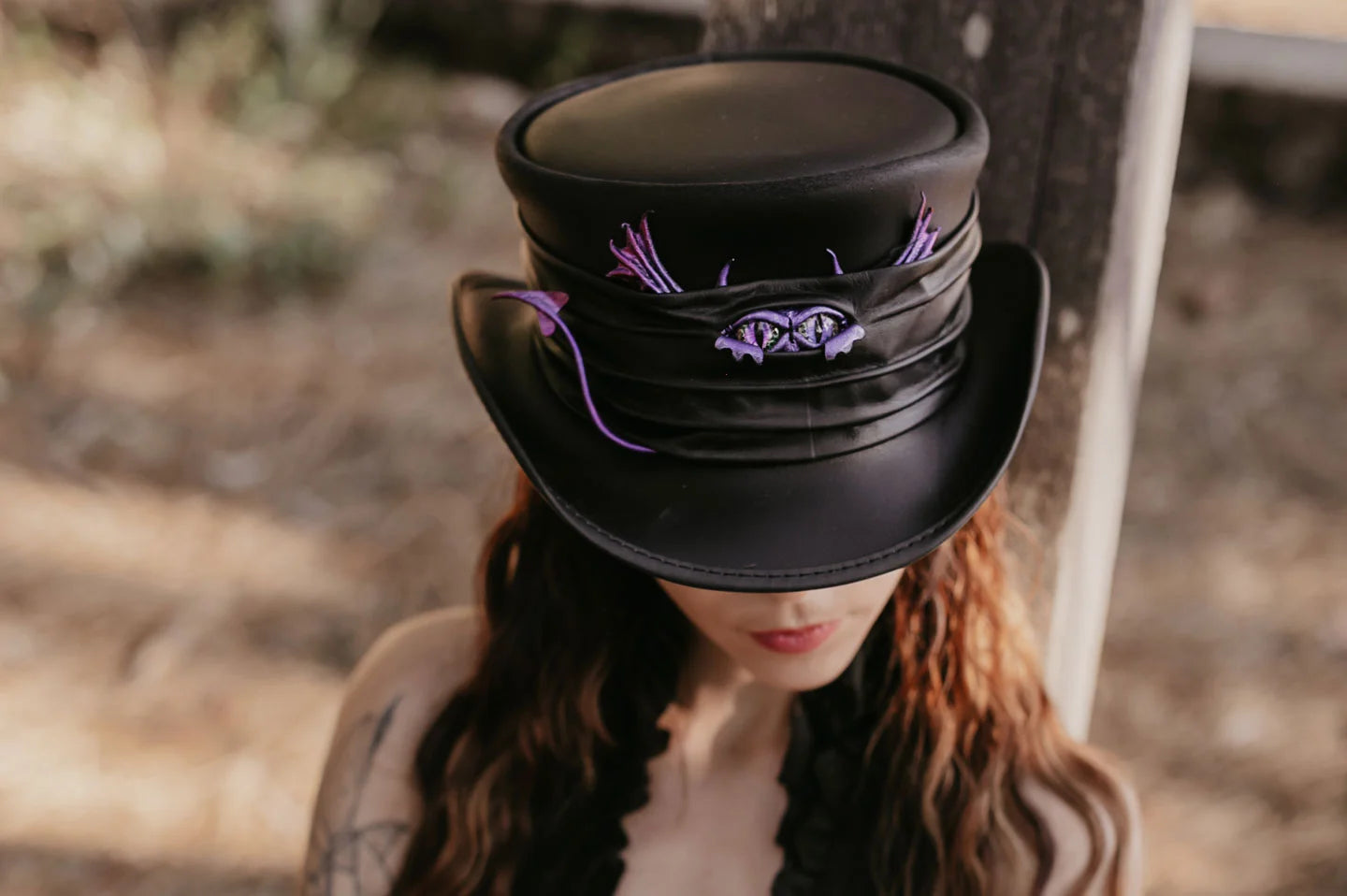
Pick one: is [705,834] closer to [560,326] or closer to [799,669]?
[799,669]

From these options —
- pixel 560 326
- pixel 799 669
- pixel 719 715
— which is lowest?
→ pixel 719 715

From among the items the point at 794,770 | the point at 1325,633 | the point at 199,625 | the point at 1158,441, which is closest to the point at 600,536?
the point at 794,770

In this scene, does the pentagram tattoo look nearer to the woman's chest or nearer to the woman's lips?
the woman's chest

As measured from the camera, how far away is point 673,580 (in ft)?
3.55

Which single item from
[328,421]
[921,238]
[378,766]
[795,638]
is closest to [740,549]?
[795,638]

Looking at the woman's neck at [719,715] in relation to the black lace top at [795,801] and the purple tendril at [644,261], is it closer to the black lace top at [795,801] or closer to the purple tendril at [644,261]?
the black lace top at [795,801]

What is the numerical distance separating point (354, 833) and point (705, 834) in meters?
0.44

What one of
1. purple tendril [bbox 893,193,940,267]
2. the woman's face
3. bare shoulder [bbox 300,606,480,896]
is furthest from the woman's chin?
bare shoulder [bbox 300,606,480,896]

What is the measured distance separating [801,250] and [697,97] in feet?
0.74

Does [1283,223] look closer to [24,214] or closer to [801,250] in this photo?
[801,250]

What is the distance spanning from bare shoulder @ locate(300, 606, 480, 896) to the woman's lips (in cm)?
54

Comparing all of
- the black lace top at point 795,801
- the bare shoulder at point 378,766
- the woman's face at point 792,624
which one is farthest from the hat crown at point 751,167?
the bare shoulder at point 378,766

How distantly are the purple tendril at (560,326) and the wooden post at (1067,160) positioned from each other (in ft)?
1.73

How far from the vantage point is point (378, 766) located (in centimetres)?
158
